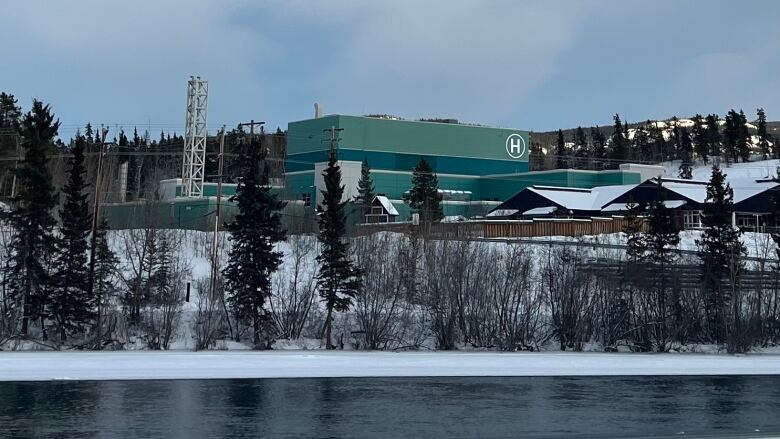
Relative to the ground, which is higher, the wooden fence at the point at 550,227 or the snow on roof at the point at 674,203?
the snow on roof at the point at 674,203

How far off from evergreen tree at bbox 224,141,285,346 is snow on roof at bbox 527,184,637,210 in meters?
40.5

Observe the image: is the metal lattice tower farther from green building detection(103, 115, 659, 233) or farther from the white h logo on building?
the white h logo on building

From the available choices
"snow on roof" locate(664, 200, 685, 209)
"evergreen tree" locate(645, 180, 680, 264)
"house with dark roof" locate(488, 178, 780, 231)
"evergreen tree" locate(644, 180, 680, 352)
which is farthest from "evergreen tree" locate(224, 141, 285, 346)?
"snow on roof" locate(664, 200, 685, 209)

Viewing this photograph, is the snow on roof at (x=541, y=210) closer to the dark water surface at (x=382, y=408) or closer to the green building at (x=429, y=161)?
the green building at (x=429, y=161)

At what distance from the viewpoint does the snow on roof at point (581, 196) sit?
248ft

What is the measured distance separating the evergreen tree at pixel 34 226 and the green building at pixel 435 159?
44.0m

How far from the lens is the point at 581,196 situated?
78.9 metres

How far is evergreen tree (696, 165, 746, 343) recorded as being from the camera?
40969 mm

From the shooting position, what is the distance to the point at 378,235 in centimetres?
4794

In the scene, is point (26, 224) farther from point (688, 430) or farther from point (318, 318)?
point (688, 430)

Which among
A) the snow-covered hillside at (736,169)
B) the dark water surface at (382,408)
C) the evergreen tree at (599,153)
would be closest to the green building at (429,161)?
the snow-covered hillside at (736,169)

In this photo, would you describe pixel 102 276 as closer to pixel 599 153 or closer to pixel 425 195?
pixel 425 195

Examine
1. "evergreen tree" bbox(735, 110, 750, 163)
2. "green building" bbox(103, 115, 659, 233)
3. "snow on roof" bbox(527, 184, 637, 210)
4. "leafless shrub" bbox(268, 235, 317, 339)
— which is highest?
"evergreen tree" bbox(735, 110, 750, 163)

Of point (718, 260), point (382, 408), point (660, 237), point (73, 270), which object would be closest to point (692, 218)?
point (718, 260)
